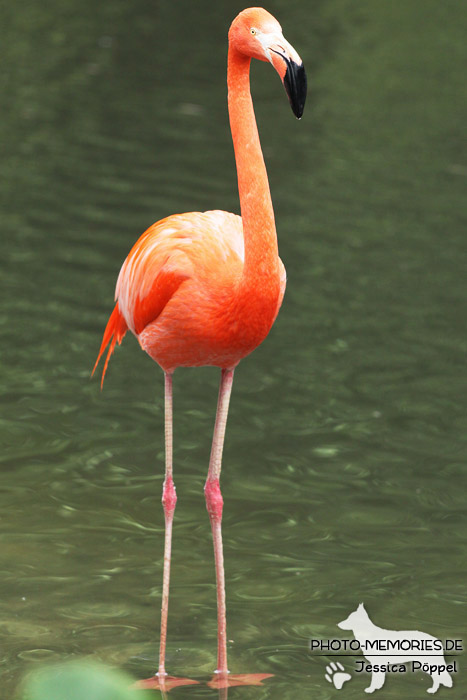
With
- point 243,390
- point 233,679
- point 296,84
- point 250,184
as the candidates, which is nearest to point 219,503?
point 233,679

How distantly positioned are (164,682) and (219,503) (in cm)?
73

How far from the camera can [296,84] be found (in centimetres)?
341

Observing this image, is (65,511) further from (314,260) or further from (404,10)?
(404,10)

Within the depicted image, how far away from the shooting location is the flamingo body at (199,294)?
395 centimetres

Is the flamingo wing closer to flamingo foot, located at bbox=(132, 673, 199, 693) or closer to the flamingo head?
the flamingo head

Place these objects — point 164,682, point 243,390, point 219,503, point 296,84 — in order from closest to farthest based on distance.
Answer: point 296,84 < point 164,682 < point 219,503 < point 243,390

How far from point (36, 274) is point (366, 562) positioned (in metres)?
4.20

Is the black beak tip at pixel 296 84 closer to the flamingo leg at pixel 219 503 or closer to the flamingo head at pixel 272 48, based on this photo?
the flamingo head at pixel 272 48

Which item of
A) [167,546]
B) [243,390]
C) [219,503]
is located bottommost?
[167,546]

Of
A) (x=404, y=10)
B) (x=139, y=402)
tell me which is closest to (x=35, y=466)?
(x=139, y=402)

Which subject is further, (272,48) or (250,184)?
(250,184)

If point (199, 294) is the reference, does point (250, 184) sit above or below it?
above

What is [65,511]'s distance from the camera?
552cm

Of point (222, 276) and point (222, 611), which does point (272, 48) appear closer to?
point (222, 276)
